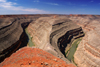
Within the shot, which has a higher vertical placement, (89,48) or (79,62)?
(89,48)

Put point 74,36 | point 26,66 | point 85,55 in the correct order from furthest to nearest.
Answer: point 74,36, point 85,55, point 26,66

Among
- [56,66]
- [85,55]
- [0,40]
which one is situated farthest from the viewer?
[0,40]

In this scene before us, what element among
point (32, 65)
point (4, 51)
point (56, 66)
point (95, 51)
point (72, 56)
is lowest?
point (72, 56)

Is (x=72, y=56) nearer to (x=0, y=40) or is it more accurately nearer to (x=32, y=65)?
(x=32, y=65)

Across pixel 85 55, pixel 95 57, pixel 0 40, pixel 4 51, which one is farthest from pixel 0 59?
pixel 95 57

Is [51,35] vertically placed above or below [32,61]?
above

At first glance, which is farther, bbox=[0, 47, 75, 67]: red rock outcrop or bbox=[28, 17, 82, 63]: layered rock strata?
bbox=[28, 17, 82, 63]: layered rock strata

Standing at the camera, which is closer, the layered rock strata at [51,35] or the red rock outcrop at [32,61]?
the red rock outcrop at [32,61]

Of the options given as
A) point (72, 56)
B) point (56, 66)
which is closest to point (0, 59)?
point (56, 66)

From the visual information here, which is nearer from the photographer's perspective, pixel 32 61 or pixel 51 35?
pixel 32 61

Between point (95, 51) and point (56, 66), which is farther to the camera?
point (95, 51)
